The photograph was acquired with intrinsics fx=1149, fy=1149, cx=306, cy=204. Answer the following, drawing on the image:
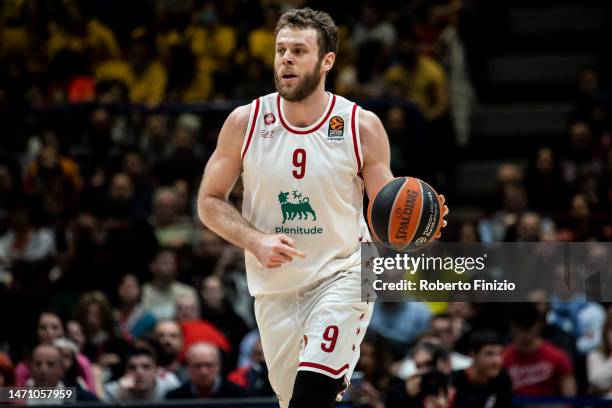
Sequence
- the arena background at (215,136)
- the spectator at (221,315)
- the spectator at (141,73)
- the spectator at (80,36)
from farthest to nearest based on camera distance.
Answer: the spectator at (80,36)
the spectator at (141,73)
the spectator at (221,315)
the arena background at (215,136)

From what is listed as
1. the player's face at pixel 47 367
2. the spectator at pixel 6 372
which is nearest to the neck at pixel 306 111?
the player's face at pixel 47 367

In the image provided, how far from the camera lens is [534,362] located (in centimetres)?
970

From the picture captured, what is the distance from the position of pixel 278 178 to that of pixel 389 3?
32.7 ft

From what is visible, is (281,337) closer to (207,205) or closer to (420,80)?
(207,205)

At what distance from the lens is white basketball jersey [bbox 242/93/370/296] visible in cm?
618

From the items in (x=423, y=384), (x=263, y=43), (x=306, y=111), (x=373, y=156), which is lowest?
(x=423, y=384)

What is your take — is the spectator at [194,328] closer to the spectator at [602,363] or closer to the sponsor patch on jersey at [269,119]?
the spectator at [602,363]

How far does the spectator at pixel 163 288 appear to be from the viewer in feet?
36.6

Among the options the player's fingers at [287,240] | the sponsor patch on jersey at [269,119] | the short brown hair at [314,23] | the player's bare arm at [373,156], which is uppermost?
the short brown hair at [314,23]

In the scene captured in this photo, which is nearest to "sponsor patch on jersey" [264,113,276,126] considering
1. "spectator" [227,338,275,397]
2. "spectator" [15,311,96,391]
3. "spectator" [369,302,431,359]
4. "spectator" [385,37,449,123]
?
"spectator" [227,338,275,397]

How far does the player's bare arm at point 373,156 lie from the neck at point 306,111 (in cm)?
25

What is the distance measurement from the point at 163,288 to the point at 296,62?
5469mm

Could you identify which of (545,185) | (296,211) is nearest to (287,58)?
(296,211)

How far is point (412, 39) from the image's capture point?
49.4ft
